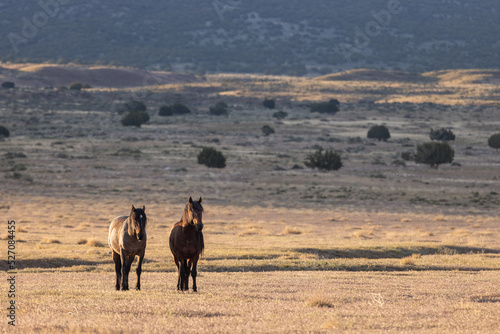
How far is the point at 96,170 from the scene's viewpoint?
51156mm

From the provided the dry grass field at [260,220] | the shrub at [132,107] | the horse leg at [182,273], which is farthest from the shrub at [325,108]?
the horse leg at [182,273]

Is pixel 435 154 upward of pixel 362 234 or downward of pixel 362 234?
upward

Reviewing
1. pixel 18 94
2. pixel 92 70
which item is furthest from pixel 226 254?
pixel 92 70

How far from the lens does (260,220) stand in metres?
34.5

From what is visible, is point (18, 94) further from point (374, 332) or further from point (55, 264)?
point (374, 332)

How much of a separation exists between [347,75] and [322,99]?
45275 millimetres

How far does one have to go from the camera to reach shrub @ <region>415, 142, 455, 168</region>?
54312mm

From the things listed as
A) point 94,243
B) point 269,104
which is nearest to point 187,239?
point 94,243

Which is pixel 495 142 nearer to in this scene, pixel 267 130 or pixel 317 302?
pixel 267 130

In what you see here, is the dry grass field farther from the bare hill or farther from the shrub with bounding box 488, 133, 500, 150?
the bare hill

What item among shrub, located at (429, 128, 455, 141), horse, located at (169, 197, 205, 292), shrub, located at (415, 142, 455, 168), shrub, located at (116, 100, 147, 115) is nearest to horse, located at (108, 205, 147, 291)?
horse, located at (169, 197, 205, 292)

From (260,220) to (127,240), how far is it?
22095 millimetres

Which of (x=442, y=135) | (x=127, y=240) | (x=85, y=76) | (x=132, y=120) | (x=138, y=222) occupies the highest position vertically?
(x=85, y=76)

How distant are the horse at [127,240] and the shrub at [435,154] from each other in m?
44.2
